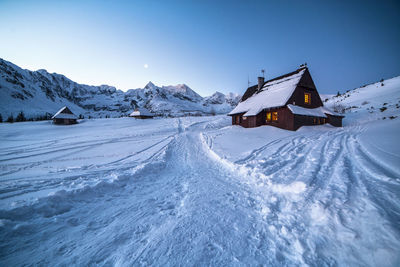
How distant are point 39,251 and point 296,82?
24250 millimetres

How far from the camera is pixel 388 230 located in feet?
7.32

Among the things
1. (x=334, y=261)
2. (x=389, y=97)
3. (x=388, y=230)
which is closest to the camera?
(x=334, y=261)

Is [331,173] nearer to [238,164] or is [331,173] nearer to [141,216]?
[238,164]

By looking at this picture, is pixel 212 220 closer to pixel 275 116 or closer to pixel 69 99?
pixel 275 116

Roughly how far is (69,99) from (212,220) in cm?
17447

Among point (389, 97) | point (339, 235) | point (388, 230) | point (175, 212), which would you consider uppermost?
point (389, 97)

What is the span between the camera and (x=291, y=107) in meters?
16.5

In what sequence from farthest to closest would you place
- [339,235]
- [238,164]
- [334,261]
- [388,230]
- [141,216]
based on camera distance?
[238,164]
[141,216]
[339,235]
[388,230]
[334,261]

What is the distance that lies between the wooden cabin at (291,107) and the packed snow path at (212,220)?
12929 millimetres

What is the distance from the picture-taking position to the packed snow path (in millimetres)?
2160

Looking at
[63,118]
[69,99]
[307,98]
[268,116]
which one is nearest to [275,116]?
[268,116]

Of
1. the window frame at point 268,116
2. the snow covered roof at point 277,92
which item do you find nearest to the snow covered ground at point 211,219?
the snow covered roof at point 277,92

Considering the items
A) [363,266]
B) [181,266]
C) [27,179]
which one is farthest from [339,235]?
[27,179]

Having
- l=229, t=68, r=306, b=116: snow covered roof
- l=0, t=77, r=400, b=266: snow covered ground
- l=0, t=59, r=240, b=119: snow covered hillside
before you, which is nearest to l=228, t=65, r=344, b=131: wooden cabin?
l=229, t=68, r=306, b=116: snow covered roof
